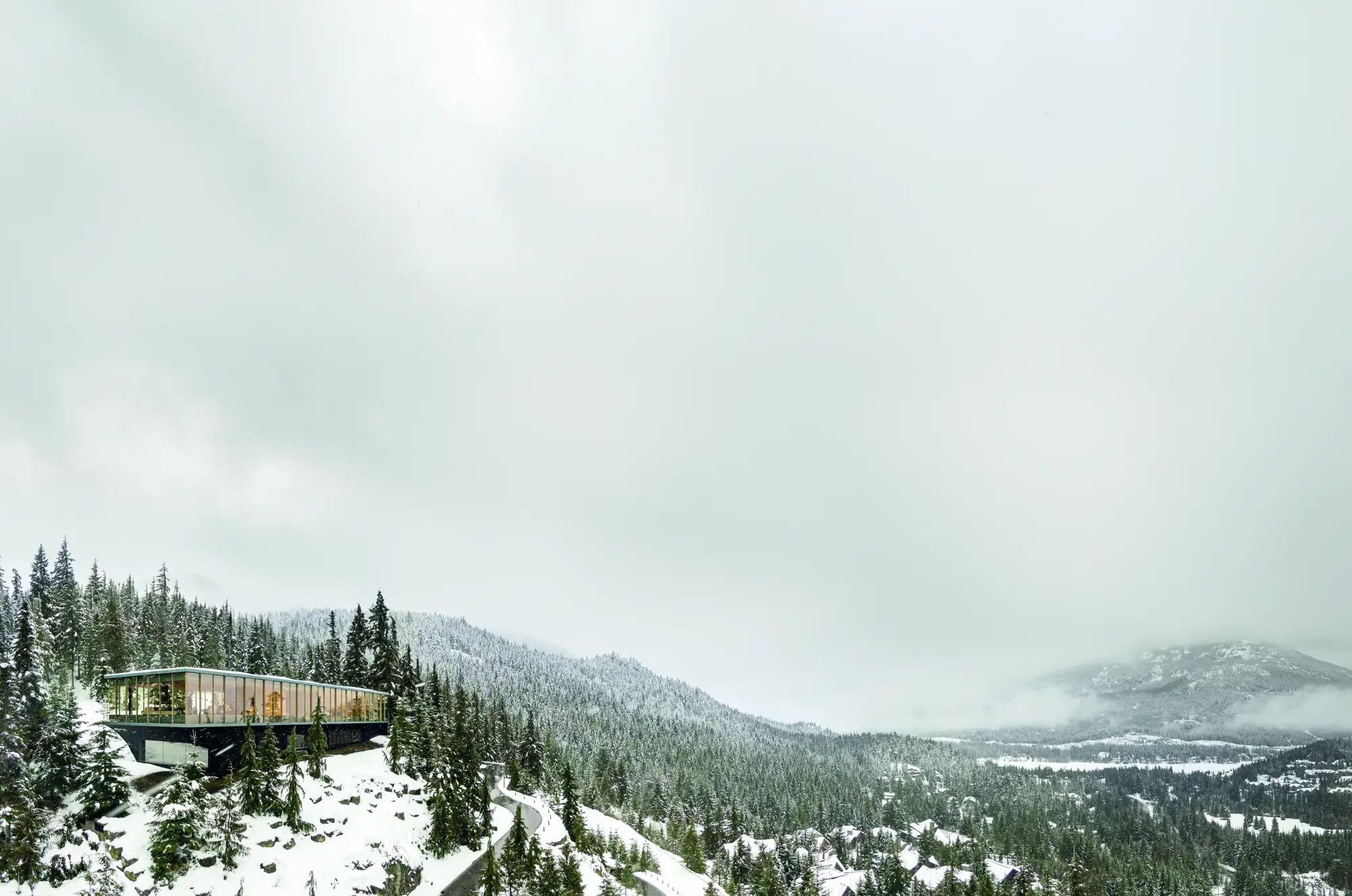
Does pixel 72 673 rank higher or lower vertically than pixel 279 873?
higher

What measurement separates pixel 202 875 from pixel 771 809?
144 meters

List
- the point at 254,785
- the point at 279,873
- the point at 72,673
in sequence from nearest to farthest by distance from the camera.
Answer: the point at 279,873
the point at 254,785
the point at 72,673

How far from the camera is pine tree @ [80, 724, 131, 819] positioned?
37.7 m

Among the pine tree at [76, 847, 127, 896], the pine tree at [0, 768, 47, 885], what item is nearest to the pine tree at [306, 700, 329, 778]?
the pine tree at [76, 847, 127, 896]

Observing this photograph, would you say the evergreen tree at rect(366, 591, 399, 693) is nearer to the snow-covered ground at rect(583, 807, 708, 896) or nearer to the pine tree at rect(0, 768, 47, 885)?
the snow-covered ground at rect(583, 807, 708, 896)

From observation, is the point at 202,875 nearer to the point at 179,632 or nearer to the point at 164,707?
the point at 164,707

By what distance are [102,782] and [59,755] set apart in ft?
8.52

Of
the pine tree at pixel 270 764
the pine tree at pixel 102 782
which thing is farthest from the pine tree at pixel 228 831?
the pine tree at pixel 102 782

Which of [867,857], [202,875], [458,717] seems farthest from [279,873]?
[867,857]

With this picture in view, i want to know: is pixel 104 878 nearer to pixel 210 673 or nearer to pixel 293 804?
pixel 293 804

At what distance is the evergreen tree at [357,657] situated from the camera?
82938mm

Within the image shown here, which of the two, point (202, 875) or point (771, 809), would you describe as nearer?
point (202, 875)

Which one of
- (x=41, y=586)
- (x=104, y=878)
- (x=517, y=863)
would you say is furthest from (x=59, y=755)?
(x=41, y=586)

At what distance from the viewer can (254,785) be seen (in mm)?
43406
